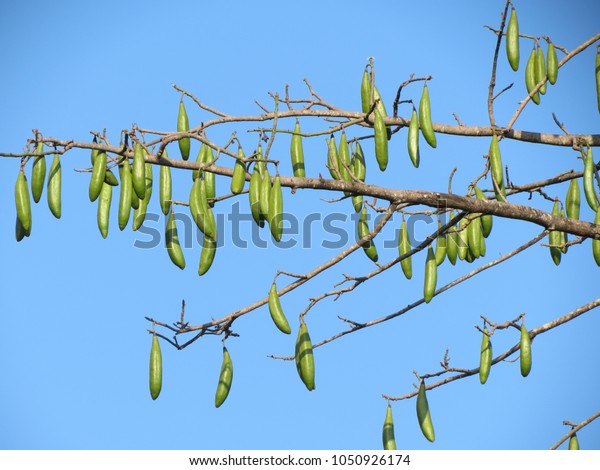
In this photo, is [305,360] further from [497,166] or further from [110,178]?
[497,166]

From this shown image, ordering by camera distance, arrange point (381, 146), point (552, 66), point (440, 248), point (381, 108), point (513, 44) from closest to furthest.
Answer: point (381, 146), point (440, 248), point (381, 108), point (513, 44), point (552, 66)

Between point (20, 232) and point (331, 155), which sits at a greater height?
point (331, 155)

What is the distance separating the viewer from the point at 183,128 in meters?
4.96

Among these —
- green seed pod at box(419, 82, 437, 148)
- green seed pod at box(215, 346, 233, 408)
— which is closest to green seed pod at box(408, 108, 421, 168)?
green seed pod at box(419, 82, 437, 148)

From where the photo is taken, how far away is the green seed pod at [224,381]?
4.42 metres

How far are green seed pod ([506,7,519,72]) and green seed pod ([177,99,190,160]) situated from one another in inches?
70.2

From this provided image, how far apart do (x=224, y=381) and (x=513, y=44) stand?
2.45 metres

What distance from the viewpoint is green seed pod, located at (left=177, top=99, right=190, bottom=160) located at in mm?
4770

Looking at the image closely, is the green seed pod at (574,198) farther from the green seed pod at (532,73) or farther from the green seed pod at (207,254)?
the green seed pod at (207,254)

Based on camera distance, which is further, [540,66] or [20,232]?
[540,66]

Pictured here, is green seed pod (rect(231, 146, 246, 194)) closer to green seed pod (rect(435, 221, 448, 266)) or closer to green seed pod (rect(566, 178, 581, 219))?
green seed pod (rect(435, 221, 448, 266))

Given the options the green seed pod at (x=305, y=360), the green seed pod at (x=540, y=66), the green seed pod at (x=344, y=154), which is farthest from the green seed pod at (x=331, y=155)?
the green seed pod at (x=540, y=66)

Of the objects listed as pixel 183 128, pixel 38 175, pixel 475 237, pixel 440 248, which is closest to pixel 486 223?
pixel 475 237

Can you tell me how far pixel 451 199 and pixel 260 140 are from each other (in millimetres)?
1045
